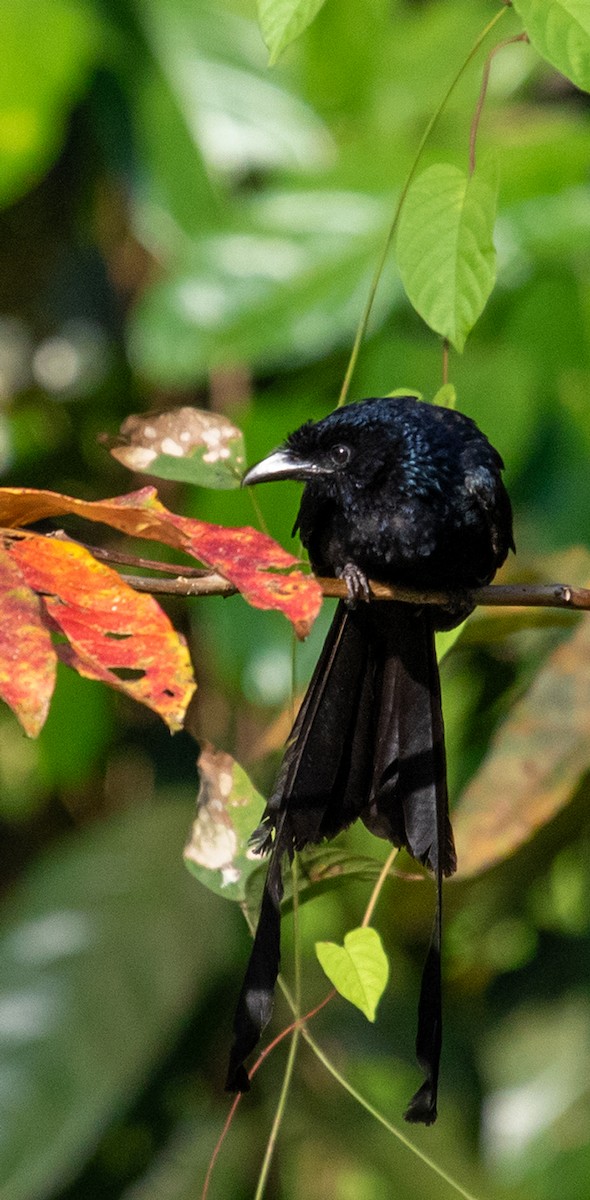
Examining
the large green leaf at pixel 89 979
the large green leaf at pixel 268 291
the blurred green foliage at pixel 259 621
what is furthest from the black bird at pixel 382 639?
the large green leaf at pixel 89 979

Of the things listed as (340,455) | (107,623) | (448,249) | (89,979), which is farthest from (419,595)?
(89,979)

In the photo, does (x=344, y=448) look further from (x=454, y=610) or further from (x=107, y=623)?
(x=107, y=623)

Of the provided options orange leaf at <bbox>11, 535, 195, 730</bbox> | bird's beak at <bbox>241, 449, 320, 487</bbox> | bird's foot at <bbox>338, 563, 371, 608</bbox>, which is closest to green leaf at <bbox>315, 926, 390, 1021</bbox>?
orange leaf at <bbox>11, 535, 195, 730</bbox>

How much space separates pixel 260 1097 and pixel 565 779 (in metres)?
1.25

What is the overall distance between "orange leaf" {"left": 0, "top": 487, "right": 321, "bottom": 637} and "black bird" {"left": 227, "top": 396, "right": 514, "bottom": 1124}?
314 mm

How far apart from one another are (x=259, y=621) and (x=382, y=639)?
955mm

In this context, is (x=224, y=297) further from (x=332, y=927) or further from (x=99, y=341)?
(x=332, y=927)

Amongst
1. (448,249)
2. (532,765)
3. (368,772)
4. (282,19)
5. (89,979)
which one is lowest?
(89,979)

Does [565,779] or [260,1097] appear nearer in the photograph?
[565,779]

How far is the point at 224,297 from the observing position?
2.78 meters

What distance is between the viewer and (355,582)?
1.77m

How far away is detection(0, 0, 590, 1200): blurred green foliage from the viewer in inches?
102

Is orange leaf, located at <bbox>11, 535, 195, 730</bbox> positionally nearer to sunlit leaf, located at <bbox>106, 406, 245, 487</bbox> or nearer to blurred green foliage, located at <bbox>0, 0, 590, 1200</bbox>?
sunlit leaf, located at <bbox>106, 406, 245, 487</bbox>

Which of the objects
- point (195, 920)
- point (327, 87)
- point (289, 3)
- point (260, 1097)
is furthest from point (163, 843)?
point (289, 3)
